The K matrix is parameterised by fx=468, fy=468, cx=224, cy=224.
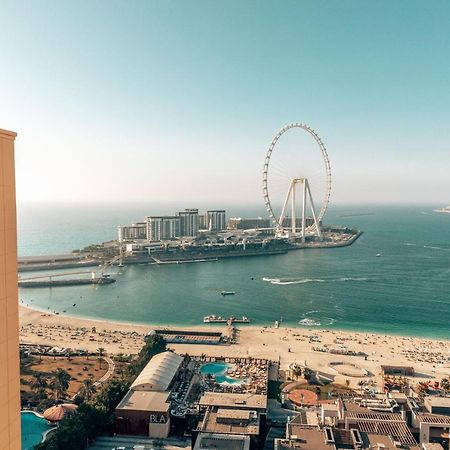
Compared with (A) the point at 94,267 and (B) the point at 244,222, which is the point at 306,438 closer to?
(A) the point at 94,267

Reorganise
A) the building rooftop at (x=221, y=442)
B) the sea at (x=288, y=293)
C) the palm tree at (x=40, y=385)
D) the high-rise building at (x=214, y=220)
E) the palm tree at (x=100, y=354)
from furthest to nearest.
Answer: the high-rise building at (x=214, y=220) → the sea at (x=288, y=293) → the palm tree at (x=100, y=354) → the palm tree at (x=40, y=385) → the building rooftop at (x=221, y=442)

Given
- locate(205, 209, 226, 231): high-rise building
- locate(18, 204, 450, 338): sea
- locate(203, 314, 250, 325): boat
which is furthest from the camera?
locate(205, 209, 226, 231): high-rise building

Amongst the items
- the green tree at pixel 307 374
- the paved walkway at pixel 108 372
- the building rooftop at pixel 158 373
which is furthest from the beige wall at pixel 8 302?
the green tree at pixel 307 374

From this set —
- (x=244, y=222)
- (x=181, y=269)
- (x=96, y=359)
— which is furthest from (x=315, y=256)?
(x=96, y=359)

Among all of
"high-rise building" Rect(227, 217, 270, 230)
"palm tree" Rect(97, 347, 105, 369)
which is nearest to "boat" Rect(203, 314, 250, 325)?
"palm tree" Rect(97, 347, 105, 369)

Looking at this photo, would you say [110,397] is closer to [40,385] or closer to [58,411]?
[58,411]

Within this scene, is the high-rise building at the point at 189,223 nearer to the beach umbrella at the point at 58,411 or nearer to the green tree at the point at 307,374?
the green tree at the point at 307,374

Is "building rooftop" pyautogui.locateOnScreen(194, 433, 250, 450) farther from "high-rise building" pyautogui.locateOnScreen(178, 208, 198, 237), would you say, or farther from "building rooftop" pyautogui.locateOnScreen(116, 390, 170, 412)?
"high-rise building" pyautogui.locateOnScreen(178, 208, 198, 237)
